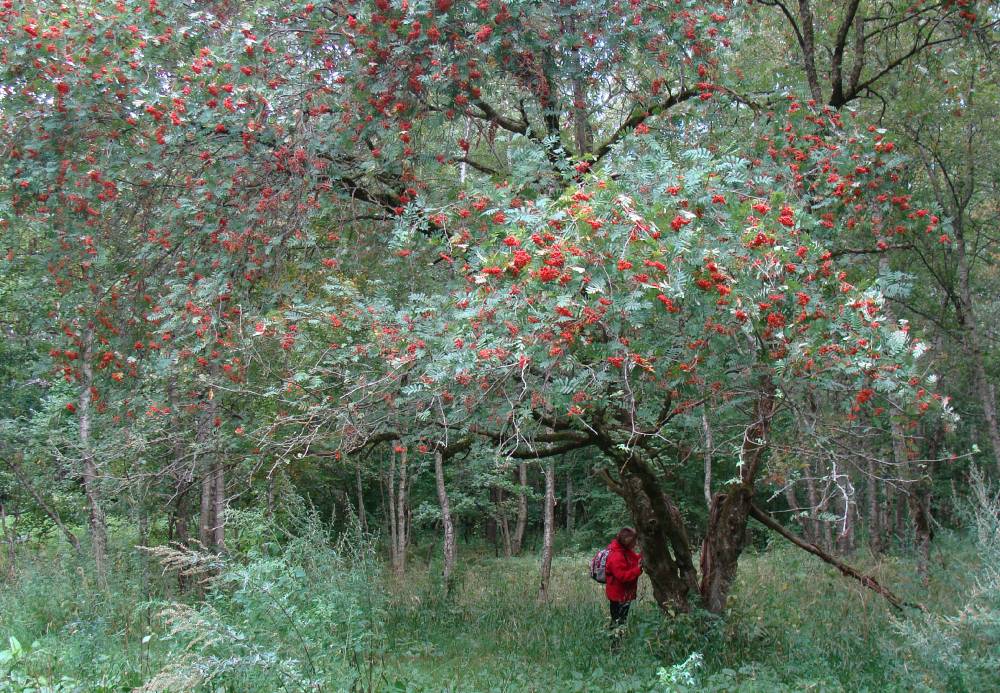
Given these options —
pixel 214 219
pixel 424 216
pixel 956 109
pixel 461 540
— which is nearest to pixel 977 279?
pixel 956 109

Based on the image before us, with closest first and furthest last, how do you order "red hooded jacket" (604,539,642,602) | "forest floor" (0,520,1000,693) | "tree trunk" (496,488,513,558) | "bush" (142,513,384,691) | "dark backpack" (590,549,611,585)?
"bush" (142,513,384,691) < "forest floor" (0,520,1000,693) < "red hooded jacket" (604,539,642,602) < "dark backpack" (590,549,611,585) < "tree trunk" (496,488,513,558)

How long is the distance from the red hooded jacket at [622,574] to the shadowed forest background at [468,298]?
0.28 meters

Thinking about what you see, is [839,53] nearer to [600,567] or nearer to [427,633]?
[600,567]

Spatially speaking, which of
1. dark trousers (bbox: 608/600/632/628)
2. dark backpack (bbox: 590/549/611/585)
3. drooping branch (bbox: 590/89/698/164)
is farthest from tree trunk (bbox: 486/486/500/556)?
drooping branch (bbox: 590/89/698/164)

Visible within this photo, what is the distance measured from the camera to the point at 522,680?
6000 mm

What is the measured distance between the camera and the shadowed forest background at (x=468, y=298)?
4586mm

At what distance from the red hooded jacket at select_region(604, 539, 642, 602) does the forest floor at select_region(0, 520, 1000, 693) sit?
269 mm

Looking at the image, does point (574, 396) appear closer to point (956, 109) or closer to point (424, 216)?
point (424, 216)

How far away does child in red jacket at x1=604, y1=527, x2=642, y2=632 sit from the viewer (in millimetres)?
7930

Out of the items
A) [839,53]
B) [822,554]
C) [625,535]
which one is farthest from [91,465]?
[839,53]

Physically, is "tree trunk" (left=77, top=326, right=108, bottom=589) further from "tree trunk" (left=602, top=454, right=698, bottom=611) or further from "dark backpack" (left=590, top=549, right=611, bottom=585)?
"tree trunk" (left=602, top=454, right=698, bottom=611)

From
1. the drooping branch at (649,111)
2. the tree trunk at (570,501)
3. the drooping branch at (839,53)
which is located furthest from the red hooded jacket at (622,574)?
the tree trunk at (570,501)

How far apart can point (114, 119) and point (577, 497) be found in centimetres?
2308

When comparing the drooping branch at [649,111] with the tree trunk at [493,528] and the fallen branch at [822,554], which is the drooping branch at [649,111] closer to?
the fallen branch at [822,554]
